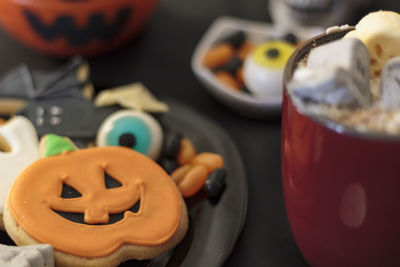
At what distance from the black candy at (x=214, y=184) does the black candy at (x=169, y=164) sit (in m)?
0.06

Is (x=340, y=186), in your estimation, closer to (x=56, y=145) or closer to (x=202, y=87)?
(x=56, y=145)

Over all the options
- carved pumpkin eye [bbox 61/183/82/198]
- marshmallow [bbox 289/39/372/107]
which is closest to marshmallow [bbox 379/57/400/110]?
marshmallow [bbox 289/39/372/107]

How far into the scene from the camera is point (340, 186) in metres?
0.45

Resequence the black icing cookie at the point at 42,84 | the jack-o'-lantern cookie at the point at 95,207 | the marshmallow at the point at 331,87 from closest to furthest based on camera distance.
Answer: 1. the marshmallow at the point at 331,87
2. the jack-o'-lantern cookie at the point at 95,207
3. the black icing cookie at the point at 42,84

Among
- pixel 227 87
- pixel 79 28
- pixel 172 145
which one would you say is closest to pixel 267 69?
pixel 227 87

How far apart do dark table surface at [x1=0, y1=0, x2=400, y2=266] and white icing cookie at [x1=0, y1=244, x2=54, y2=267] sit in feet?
0.66

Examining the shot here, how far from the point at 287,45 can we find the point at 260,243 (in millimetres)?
348

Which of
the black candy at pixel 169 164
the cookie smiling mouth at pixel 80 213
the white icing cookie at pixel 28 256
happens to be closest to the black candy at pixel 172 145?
the black candy at pixel 169 164

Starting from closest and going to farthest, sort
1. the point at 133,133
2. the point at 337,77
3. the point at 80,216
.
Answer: the point at 337,77
the point at 80,216
the point at 133,133

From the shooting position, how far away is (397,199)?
0.43 metres

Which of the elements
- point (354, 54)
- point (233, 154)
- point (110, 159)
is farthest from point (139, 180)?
point (354, 54)

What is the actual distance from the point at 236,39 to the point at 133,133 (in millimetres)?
299

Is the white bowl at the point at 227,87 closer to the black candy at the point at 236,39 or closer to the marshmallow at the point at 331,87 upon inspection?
the black candy at the point at 236,39

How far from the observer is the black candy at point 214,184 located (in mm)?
635
